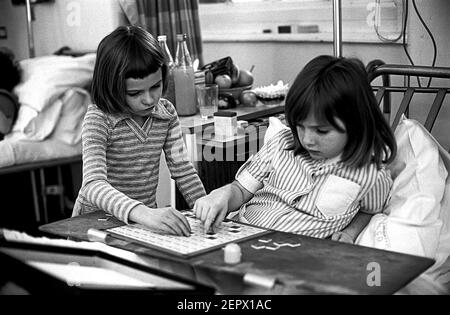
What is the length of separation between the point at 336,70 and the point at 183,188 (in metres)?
0.70

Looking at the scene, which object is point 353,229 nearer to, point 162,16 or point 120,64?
point 120,64

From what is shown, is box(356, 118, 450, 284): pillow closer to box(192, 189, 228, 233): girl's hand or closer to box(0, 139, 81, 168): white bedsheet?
box(192, 189, 228, 233): girl's hand

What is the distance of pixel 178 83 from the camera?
2732 millimetres

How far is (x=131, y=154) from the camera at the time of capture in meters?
1.89

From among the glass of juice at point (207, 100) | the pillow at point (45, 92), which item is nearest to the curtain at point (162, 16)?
the pillow at point (45, 92)

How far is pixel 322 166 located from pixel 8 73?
239 centimetres

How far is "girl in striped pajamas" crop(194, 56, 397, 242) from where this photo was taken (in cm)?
143

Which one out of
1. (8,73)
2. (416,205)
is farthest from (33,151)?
(416,205)

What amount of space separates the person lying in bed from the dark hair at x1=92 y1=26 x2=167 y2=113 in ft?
5.29

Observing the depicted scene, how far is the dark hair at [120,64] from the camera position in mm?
1751

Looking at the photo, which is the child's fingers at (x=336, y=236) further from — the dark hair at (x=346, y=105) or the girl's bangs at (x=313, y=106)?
the girl's bangs at (x=313, y=106)

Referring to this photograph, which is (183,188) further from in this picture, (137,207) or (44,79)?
(44,79)

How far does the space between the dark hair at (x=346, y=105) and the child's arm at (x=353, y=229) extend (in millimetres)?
154

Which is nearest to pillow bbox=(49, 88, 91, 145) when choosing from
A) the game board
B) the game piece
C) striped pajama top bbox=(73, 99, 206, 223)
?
striped pajama top bbox=(73, 99, 206, 223)
